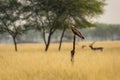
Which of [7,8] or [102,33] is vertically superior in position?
[7,8]

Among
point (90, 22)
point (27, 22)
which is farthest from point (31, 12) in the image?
point (90, 22)

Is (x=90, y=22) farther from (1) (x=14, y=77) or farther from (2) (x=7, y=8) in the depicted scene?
(1) (x=14, y=77)

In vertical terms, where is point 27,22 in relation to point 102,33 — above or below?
above

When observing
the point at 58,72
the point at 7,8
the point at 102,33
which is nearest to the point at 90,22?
the point at 7,8

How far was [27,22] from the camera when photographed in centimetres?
4725

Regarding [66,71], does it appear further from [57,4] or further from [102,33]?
[102,33]

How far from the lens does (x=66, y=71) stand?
1207 cm

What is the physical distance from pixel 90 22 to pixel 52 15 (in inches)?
206

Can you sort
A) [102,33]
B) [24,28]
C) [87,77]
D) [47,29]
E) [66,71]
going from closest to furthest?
[87,77] → [66,71] → [47,29] → [24,28] → [102,33]

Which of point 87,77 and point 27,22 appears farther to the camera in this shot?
point 27,22

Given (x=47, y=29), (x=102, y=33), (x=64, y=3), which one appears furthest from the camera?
(x=102, y=33)

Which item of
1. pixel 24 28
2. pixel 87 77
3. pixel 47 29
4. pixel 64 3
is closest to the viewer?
pixel 87 77

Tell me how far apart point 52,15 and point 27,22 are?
448cm

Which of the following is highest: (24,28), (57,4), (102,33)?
(57,4)
